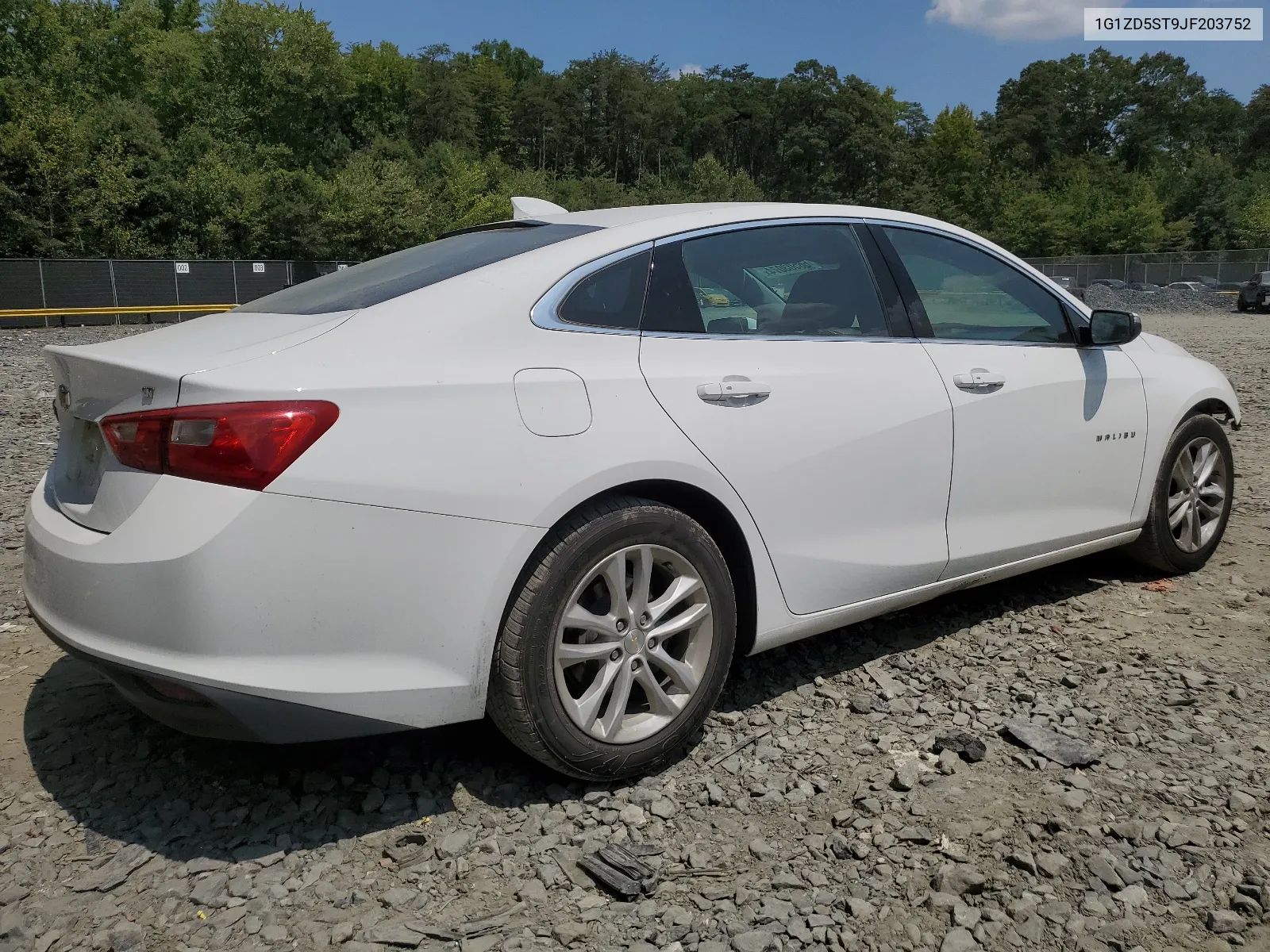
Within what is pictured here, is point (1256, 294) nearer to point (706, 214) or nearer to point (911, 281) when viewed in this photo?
point (911, 281)

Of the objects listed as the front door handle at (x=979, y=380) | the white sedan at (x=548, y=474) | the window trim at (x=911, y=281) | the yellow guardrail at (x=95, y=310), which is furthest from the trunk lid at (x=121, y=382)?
the yellow guardrail at (x=95, y=310)

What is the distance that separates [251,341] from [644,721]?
4.73 feet

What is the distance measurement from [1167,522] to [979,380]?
1536mm

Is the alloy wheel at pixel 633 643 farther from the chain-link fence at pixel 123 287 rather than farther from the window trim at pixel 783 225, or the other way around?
the chain-link fence at pixel 123 287

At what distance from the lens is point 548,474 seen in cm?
255

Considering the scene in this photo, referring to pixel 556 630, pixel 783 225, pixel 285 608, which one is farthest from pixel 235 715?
pixel 783 225

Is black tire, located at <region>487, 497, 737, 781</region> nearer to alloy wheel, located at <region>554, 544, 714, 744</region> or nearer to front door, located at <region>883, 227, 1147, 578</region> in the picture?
alloy wheel, located at <region>554, 544, 714, 744</region>

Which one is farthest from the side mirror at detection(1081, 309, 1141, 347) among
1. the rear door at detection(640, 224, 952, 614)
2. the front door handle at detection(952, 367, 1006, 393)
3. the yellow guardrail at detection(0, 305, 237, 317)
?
the yellow guardrail at detection(0, 305, 237, 317)

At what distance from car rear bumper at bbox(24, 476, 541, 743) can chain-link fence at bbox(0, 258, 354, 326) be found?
83.6 ft

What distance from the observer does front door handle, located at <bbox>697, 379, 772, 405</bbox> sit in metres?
2.90

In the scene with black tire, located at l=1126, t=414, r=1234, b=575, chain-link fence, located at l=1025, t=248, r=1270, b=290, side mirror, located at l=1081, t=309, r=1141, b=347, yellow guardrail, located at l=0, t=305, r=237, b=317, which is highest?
chain-link fence, located at l=1025, t=248, r=1270, b=290

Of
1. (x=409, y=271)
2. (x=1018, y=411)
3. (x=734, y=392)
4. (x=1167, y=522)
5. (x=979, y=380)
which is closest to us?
(x=734, y=392)

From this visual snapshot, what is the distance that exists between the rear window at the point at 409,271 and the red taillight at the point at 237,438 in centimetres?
48

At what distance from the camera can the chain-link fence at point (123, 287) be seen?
2834 centimetres
